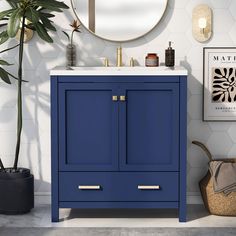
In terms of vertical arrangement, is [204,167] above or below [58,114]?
below

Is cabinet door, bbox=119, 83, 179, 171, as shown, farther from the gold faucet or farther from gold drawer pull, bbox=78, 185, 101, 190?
the gold faucet

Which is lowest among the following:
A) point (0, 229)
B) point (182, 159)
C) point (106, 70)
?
point (0, 229)

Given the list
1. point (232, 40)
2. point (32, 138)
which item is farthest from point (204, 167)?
point (32, 138)

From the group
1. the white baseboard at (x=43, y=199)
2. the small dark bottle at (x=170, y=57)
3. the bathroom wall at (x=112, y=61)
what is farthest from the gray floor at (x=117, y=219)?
the small dark bottle at (x=170, y=57)

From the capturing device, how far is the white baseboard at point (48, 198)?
208 inches

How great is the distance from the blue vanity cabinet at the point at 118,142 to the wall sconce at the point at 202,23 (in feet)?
2.00

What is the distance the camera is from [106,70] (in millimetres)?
4746

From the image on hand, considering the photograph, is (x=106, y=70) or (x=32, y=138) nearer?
(x=106, y=70)

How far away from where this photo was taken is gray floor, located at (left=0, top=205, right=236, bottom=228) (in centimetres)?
474

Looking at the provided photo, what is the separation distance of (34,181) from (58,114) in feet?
2.63

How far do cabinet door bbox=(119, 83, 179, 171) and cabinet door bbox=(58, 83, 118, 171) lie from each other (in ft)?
0.24

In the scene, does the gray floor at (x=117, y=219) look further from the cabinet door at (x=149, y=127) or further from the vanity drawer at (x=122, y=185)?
the cabinet door at (x=149, y=127)

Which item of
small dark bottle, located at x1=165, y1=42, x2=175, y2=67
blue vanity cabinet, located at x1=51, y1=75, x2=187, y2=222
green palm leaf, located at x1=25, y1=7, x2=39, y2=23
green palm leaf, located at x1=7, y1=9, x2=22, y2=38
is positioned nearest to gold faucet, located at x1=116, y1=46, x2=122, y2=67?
small dark bottle, located at x1=165, y1=42, x2=175, y2=67

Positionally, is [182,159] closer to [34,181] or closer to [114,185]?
[114,185]
